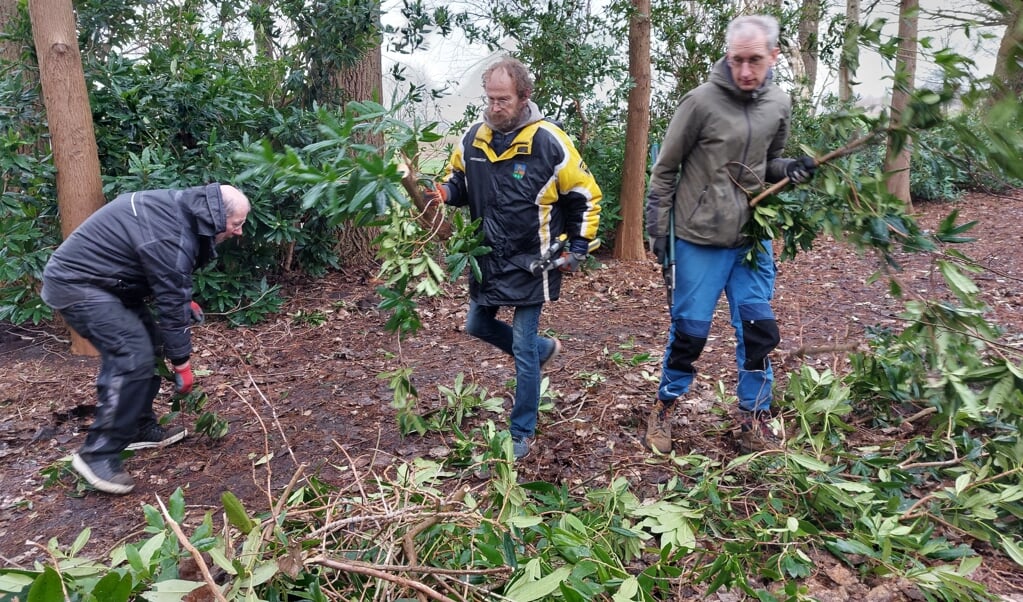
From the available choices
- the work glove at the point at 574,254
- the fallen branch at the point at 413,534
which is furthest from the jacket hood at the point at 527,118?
the fallen branch at the point at 413,534

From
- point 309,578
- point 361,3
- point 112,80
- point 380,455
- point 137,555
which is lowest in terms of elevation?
point 380,455

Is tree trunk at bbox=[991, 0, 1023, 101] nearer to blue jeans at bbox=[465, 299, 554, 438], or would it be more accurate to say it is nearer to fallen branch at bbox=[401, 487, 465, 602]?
blue jeans at bbox=[465, 299, 554, 438]

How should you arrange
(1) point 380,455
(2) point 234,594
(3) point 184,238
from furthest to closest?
(1) point 380,455, (3) point 184,238, (2) point 234,594

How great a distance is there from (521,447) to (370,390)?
166 centimetres

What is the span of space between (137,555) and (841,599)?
2324 millimetres

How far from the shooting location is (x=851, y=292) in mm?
6832

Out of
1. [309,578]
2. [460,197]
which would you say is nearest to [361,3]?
[460,197]

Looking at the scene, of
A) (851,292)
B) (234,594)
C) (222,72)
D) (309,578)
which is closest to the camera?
(234,594)

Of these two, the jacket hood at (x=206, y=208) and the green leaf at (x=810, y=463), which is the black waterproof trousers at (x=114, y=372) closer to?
the jacket hood at (x=206, y=208)

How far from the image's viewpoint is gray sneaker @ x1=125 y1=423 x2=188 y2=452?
13.0ft

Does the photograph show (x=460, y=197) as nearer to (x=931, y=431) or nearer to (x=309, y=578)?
(x=309, y=578)

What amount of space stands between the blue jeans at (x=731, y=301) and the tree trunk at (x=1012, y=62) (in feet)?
4.30

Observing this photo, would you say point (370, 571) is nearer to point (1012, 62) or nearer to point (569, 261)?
point (569, 261)

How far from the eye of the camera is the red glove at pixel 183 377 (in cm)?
366
